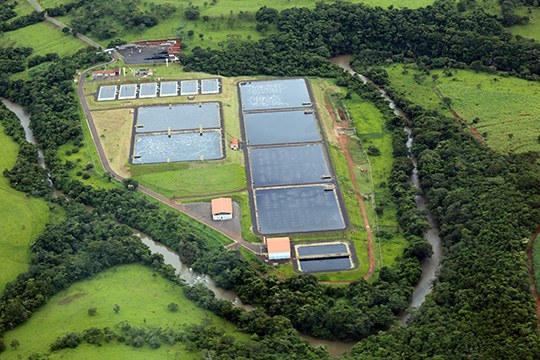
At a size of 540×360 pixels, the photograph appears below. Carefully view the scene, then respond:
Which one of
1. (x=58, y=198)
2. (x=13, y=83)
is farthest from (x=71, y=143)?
(x=13, y=83)

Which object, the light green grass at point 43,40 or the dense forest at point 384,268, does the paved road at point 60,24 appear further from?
the dense forest at point 384,268

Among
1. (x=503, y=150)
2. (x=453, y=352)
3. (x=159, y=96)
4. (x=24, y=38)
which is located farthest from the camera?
(x=24, y=38)

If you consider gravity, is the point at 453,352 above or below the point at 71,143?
above

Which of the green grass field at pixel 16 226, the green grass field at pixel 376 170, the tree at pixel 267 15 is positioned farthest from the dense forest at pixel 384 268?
the tree at pixel 267 15

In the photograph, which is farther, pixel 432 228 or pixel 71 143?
pixel 71 143

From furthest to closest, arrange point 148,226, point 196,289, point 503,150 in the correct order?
1. point 503,150
2. point 148,226
3. point 196,289


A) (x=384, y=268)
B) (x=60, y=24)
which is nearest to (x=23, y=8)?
(x=60, y=24)

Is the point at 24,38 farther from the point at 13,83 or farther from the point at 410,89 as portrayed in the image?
the point at 410,89
